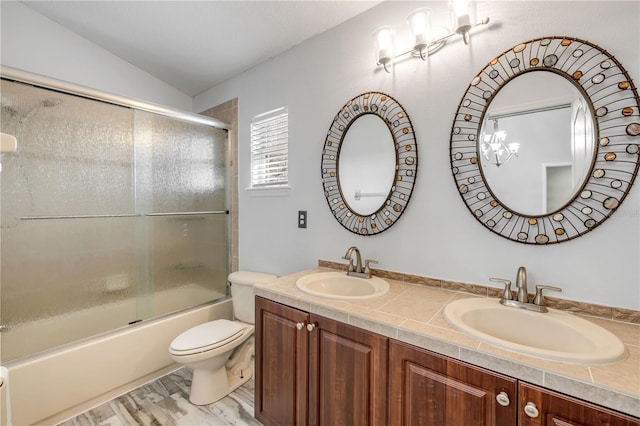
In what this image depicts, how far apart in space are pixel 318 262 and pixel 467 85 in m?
1.31

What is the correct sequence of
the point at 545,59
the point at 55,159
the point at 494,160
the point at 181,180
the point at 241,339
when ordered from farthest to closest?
the point at 181,180, the point at 241,339, the point at 55,159, the point at 494,160, the point at 545,59

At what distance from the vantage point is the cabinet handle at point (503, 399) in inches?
30.9

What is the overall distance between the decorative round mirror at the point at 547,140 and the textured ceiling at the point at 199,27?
969mm

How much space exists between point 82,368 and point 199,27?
2.32 meters

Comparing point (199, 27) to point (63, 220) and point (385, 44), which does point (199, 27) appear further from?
point (63, 220)

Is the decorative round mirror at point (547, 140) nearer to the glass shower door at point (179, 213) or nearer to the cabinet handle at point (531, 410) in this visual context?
the cabinet handle at point (531, 410)

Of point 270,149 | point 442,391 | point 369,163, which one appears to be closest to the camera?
point 442,391

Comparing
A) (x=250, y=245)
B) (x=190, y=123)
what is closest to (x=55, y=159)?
(x=190, y=123)

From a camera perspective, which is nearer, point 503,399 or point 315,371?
point 503,399

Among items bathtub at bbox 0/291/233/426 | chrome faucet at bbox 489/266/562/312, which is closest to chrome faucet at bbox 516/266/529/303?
chrome faucet at bbox 489/266/562/312

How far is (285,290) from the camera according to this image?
4.54 ft

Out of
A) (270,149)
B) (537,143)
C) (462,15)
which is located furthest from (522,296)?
(270,149)

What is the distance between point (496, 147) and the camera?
1241 millimetres

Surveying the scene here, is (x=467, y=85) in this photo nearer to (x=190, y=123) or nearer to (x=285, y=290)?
(x=285, y=290)
